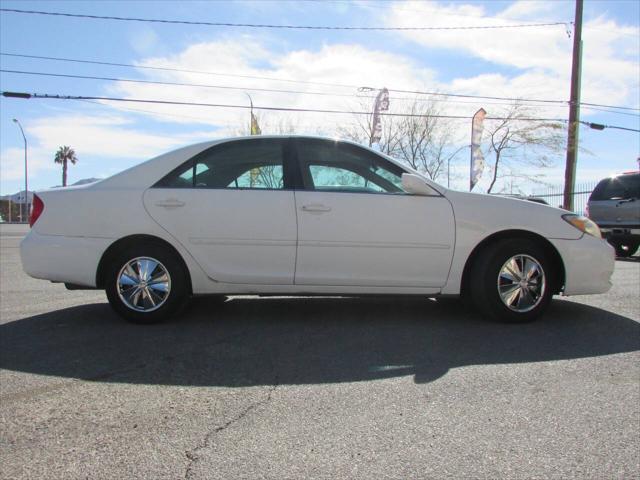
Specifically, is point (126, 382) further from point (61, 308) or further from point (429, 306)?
point (429, 306)

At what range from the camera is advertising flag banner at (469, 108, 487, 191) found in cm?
2630

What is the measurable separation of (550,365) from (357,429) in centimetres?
165

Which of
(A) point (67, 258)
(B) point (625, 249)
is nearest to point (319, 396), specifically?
(A) point (67, 258)

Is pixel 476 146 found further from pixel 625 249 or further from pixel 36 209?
pixel 36 209

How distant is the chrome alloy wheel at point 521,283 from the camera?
457 cm

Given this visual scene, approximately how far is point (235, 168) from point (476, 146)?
78.3 ft

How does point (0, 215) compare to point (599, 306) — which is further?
point (0, 215)

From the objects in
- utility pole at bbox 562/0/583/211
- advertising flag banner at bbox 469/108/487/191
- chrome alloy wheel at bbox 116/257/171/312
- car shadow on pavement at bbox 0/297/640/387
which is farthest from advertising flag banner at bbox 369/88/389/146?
chrome alloy wheel at bbox 116/257/171/312

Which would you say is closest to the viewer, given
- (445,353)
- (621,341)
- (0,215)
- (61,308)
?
(445,353)

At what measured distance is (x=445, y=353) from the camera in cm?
378

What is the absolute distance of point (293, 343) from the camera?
402cm

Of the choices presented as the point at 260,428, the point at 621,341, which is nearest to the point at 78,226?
the point at 260,428

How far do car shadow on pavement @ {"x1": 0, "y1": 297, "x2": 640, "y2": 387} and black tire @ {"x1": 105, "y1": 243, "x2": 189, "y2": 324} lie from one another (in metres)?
0.13

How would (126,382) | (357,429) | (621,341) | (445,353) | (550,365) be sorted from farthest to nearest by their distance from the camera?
(621,341), (445,353), (550,365), (126,382), (357,429)
